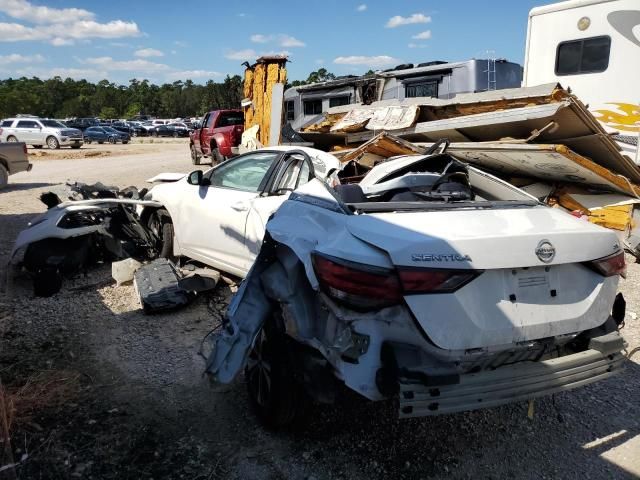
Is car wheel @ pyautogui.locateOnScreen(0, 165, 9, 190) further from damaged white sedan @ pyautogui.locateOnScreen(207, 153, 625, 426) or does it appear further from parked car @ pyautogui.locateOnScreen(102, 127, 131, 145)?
parked car @ pyautogui.locateOnScreen(102, 127, 131, 145)

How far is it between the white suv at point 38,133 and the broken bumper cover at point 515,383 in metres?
31.4

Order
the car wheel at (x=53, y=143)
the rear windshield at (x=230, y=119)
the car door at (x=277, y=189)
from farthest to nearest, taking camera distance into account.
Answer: the car wheel at (x=53, y=143)
the rear windshield at (x=230, y=119)
the car door at (x=277, y=189)

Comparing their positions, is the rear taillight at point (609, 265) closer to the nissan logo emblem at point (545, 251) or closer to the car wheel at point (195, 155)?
the nissan logo emblem at point (545, 251)

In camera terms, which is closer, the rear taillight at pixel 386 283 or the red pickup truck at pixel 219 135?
the rear taillight at pixel 386 283

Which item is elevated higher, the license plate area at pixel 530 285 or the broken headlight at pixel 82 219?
the license plate area at pixel 530 285

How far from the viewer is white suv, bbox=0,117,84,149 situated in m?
28.5

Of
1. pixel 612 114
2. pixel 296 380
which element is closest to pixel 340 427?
pixel 296 380

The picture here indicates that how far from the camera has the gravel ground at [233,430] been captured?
2859 mm

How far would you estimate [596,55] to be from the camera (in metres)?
8.17

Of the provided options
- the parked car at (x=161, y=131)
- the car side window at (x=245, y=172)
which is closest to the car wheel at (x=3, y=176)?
the car side window at (x=245, y=172)

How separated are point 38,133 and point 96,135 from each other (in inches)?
374

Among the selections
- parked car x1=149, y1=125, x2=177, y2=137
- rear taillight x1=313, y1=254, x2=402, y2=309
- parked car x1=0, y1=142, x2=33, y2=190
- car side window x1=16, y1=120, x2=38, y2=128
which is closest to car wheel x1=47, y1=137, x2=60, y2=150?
car side window x1=16, y1=120, x2=38, y2=128

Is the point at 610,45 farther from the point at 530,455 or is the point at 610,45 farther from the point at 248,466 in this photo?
the point at 248,466

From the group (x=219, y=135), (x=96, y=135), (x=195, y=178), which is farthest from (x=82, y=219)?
(x=96, y=135)
